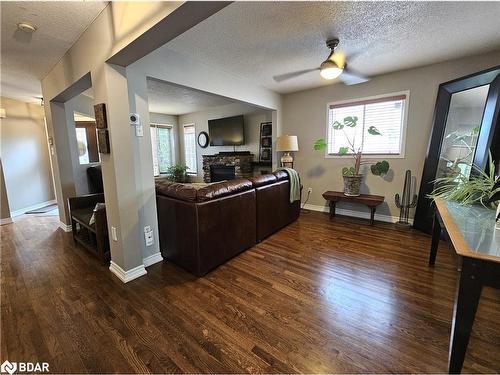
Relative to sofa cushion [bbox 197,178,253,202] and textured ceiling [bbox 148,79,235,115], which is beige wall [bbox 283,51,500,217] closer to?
textured ceiling [bbox 148,79,235,115]

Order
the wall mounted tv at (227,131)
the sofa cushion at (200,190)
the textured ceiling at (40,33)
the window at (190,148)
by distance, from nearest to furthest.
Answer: the textured ceiling at (40,33) → the sofa cushion at (200,190) → the wall mounted tv at (227,131) → the window at (190,148)

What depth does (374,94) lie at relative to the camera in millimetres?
3557

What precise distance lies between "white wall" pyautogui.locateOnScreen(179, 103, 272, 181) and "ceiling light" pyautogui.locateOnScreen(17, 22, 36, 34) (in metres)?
3.23

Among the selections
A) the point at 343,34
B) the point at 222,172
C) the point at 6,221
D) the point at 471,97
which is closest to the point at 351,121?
the point at 471,97

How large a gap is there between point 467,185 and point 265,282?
1.97m

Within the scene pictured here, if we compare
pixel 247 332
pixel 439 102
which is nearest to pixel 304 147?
pixel 439 102

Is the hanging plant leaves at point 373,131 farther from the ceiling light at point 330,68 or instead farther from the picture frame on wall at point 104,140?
the picture frame on wall at point 104,140

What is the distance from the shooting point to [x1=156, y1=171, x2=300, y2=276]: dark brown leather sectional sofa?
2.12 meters

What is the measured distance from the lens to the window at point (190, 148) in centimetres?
652

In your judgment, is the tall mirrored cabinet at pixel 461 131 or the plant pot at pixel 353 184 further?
the plant pot at pixel 353 184

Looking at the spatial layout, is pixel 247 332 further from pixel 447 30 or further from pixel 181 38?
pixel 447 30

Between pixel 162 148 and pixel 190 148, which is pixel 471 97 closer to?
pixel 190 148

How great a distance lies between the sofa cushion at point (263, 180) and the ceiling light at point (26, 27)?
2.50 m

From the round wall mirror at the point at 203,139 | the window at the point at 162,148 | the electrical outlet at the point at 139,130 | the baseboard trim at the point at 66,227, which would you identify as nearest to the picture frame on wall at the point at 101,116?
the electrical outlet at the point at 139,130
